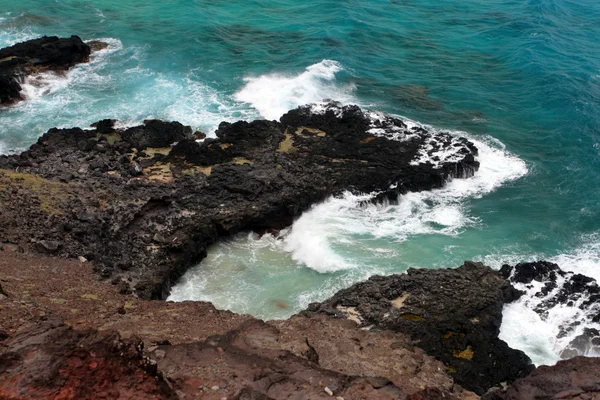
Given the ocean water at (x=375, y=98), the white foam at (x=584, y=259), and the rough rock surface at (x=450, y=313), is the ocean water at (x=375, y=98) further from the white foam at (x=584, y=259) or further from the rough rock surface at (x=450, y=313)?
the rough rock surface at (x=450, y=313)

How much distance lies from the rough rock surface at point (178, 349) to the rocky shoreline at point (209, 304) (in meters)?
0.05

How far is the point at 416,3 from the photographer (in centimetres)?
6253

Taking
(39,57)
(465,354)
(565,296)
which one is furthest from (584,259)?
(39,57)

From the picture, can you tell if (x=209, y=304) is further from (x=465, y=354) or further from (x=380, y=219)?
(x=380, y=219)

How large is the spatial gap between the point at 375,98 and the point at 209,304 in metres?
26.4

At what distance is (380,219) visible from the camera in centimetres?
3075

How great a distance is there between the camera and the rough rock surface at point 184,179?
80.4 ft

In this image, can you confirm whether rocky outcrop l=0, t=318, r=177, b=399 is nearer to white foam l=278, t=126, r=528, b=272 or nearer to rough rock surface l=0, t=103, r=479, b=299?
rough rock surface l=0, t=103, r=479, b=299

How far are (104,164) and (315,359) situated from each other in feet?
57.8

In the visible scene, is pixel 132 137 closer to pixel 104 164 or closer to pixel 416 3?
pixel 104 164

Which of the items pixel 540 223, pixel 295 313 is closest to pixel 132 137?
pixel 295 313

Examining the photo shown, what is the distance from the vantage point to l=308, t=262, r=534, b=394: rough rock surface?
834 inches

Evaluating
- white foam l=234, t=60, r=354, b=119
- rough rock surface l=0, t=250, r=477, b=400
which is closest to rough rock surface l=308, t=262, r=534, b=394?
rough rock surface l=0, t=250, r=477, b=400

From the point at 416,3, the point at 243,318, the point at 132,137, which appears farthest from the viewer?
the point at 416,3
